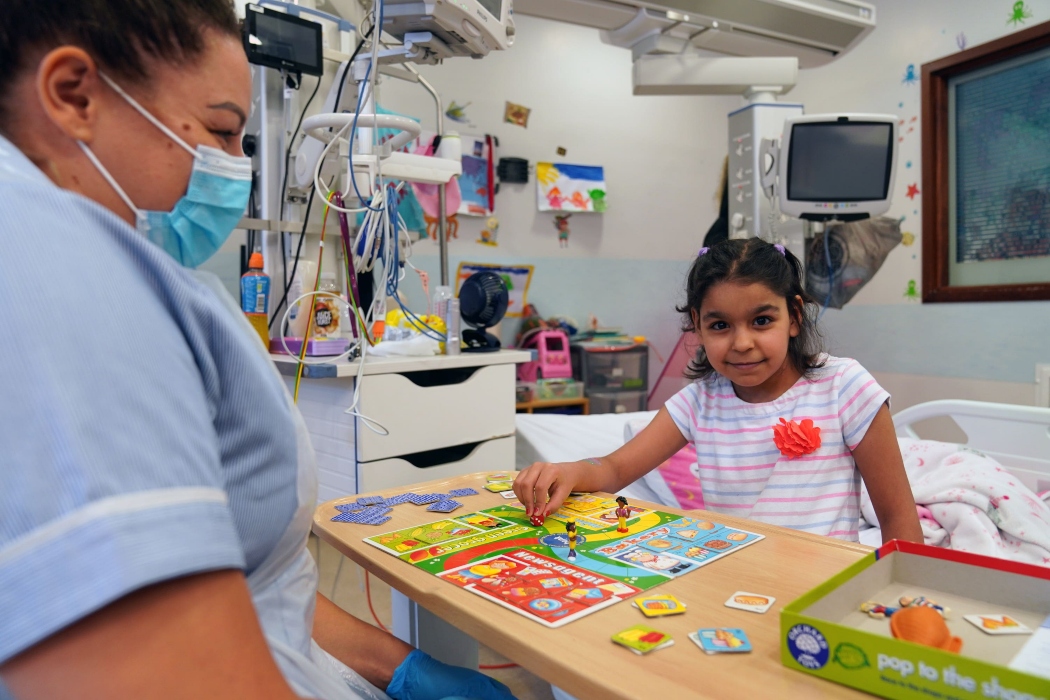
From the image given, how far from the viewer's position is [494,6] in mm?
1763

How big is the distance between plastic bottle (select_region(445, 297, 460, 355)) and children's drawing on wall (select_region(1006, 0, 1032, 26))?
2.90 metres

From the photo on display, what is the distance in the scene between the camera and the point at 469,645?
3.71 ft

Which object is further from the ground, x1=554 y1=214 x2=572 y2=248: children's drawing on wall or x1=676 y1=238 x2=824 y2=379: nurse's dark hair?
x1=554 y1=214 x2=572 y2=248: children's drawing on wall

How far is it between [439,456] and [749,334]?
1036mm

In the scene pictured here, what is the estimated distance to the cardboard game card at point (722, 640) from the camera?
0.60 metres

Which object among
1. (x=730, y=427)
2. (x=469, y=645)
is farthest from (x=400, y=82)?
(x=469, y=645)

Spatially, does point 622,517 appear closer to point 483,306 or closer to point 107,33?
point 107,33

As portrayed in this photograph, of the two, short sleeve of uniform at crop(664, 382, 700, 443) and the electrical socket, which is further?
the electrical socket

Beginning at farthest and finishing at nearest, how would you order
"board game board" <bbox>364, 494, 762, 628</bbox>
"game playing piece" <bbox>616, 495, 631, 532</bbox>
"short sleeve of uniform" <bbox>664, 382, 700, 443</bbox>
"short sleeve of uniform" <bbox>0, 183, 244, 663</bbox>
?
"short sleeve of uniform" <bbox>664, 382, 700, 443</bbox>
"game playing piece" <bbox>616, 495, 631, 532</bbox>
"board game board" <bbox>364, 494, 762, 628</bbox>
"short sleeve of uniform" <bbox>0, 183, 244, 663</bbox>

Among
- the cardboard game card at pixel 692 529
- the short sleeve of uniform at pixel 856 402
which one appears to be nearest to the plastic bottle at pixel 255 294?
the cardboard game card at pixel 692 529

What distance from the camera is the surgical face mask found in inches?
24.5

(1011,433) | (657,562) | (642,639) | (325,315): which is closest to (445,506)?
(657,562)

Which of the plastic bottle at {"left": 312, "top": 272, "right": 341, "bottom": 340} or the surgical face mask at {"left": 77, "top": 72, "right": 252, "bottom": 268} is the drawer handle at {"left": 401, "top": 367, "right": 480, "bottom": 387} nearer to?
the plastic bottle at {"left": 312, "top": 272, "right": 341, "bottom": 340}

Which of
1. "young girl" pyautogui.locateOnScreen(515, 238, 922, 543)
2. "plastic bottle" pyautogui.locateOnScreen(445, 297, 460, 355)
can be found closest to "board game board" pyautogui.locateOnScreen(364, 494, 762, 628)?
"young girl" pyautogui.locateOnScreen(515, 238, 922, 543)
